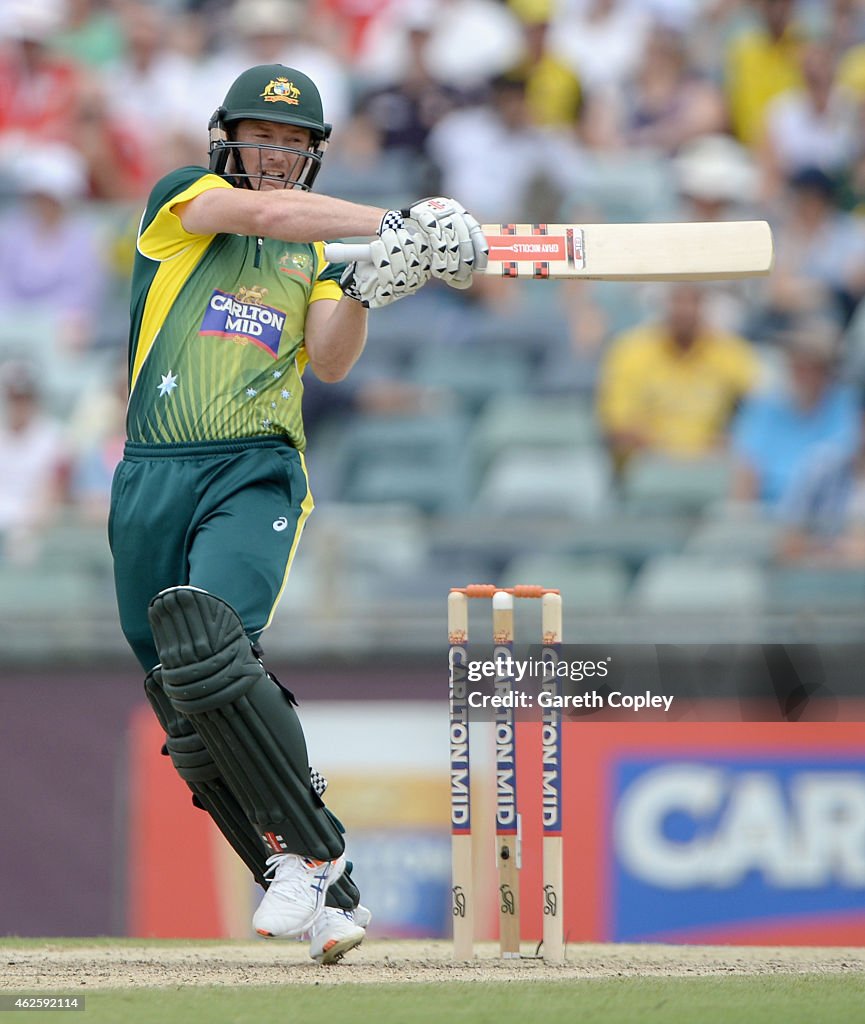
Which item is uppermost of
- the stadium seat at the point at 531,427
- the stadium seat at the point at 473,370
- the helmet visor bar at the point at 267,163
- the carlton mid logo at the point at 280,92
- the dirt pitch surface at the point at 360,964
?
the stadium seat at the point at 473,370

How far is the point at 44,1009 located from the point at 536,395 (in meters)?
5.26

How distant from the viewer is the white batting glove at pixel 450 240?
3719 mm

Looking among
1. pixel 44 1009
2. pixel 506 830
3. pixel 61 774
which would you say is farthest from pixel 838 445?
pixel 44 1009

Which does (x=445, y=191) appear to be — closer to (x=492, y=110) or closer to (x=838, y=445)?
(x=492, y=110)

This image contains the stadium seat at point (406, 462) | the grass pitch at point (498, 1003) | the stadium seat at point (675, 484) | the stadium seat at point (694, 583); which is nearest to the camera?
the grass pitch at point (498, 1003)

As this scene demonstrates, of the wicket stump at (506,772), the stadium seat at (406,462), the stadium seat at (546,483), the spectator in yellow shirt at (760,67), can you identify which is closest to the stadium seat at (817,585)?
the stadium seat at (546,483)

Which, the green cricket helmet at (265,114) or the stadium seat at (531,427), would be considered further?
the stadium seat at (531,427)

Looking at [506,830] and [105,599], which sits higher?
[105,599]

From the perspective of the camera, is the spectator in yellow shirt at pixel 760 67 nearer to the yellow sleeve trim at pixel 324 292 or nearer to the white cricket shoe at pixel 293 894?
the yellow sleeve trim at pixel 324 292

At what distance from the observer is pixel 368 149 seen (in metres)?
9.48

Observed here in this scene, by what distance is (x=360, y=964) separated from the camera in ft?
13.3

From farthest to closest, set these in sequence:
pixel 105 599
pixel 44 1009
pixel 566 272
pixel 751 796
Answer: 1. pixel 105 599
2. pixel 751 796
3. pixel 566 272
4. pixel 44 1009

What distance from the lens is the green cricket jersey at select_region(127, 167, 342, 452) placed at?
396cm

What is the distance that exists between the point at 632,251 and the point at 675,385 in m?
4.07
